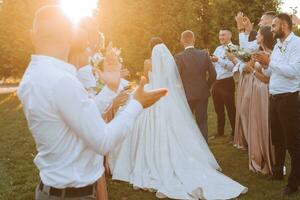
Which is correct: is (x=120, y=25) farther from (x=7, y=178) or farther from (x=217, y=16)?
(x=7, y=178)

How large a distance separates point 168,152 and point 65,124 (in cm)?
541

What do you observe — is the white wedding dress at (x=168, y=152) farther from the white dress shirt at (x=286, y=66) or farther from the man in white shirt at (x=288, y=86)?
the white dress shirt at (x=286, y=66)

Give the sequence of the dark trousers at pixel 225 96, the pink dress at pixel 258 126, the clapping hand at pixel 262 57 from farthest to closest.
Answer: the dark trousers at pixel 225 96 < the pink dress at pixel 258 126 < the clapping hand at pixel 262 57

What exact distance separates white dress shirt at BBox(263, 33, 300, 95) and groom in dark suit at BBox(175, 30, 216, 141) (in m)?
2.32

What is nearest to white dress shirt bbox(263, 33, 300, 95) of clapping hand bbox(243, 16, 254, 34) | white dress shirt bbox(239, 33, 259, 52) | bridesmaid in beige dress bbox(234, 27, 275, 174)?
bridesmaid in beige dress bbox(234, 27, 275, 174)

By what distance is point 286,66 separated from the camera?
6.48 m

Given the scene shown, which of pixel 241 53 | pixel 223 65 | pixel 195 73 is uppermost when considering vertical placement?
pixel 241 53

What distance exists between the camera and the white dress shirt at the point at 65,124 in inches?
100

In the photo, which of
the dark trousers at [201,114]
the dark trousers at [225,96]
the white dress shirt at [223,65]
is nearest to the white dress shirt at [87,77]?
the dark trousers at [201,114]

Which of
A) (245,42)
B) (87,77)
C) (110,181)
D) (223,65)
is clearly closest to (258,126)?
(245,42)

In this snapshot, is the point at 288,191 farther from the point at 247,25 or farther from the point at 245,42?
the point at 247,25

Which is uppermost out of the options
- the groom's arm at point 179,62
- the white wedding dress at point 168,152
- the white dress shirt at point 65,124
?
the white dress shirt at point 65,124

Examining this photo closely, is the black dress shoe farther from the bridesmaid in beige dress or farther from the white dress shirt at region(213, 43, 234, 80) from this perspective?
the white dress shirt at region(213, 43, 234, 80)

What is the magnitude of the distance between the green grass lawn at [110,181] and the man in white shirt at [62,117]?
4.26 meters
